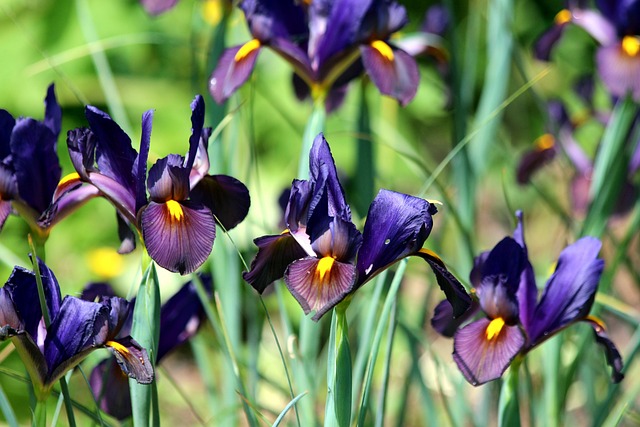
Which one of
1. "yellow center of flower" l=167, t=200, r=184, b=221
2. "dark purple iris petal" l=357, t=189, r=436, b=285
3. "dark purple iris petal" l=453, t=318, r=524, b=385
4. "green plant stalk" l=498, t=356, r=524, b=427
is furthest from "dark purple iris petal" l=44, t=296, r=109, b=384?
"green plant stalk" l=498, t=356, r=524, b=427

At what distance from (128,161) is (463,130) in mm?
722

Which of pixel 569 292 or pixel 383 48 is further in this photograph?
pixel 383 48

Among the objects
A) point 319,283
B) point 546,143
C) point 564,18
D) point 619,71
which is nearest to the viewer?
point 319,283

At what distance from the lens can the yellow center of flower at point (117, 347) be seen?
2.75 ft

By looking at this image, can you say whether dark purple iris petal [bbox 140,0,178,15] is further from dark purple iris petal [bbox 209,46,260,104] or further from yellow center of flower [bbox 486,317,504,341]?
yellow center of flower [bbox 486,317,504,341]

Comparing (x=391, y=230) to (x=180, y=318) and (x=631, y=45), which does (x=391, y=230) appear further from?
(x=631, y=45)

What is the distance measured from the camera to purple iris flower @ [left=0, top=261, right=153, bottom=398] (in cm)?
83

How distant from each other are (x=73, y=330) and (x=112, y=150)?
0.18 meters

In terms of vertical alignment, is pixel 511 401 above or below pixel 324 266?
below

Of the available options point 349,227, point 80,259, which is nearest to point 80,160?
point 349,227

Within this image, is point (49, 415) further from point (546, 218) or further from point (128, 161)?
point (546, 218)

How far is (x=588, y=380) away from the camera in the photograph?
1.56 meters

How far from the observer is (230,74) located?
1191mm

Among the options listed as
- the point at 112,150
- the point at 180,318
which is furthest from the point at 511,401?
the point at 112,150
